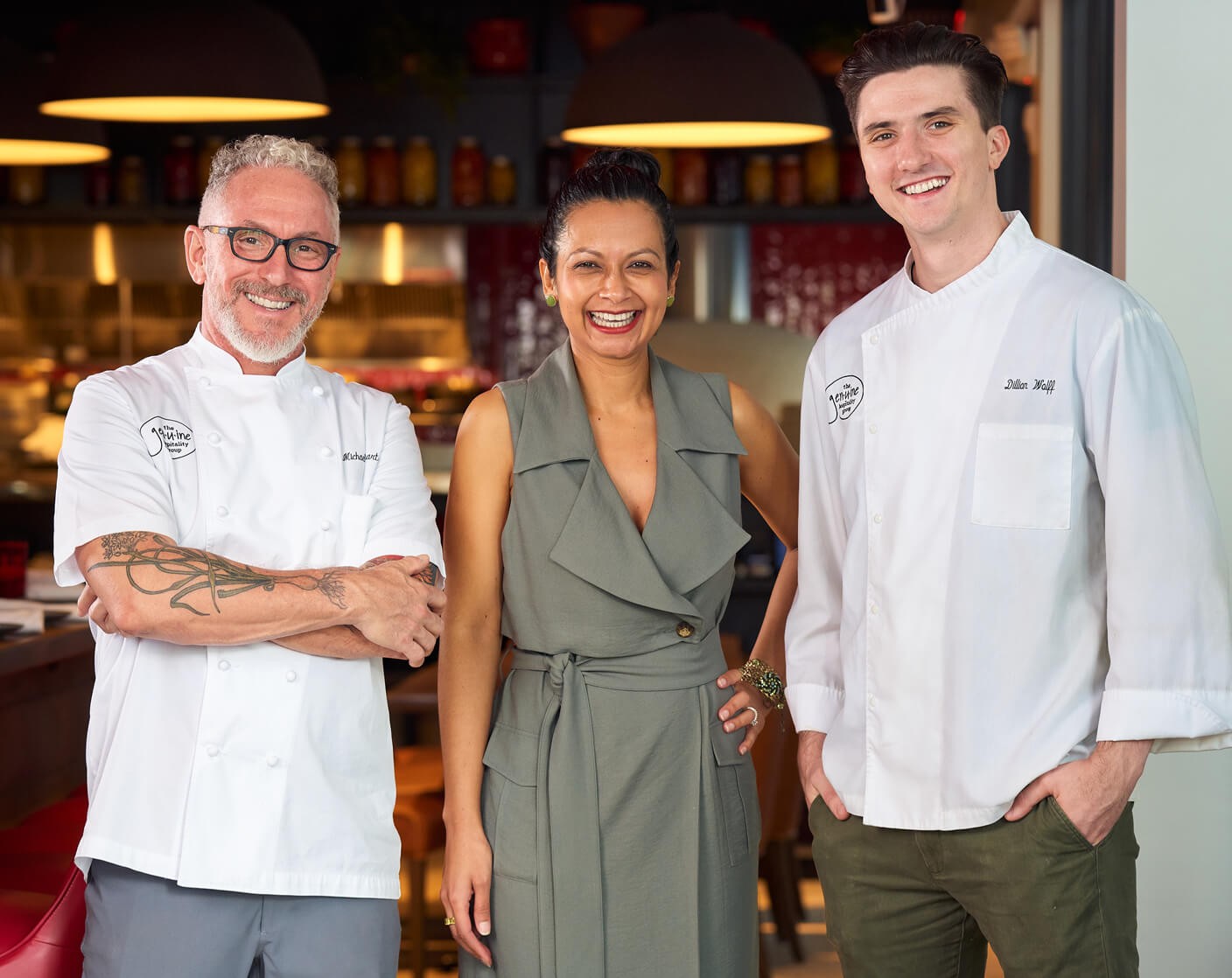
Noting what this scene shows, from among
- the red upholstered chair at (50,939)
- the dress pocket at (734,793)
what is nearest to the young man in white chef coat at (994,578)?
the dress pocket at (734,793)

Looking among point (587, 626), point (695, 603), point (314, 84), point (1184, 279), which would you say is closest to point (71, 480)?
point (587, 626)

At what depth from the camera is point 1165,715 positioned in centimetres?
164

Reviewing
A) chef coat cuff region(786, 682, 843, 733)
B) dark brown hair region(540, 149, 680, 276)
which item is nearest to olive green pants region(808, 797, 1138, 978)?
chef coat cuff region(786, 682, 843, 733)

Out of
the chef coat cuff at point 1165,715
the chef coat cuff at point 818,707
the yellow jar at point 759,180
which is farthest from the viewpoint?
the yellow jar at point 759,180

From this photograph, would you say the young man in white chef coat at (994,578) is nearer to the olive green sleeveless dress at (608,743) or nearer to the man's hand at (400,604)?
the olive green sleeveless dress at (608,743)

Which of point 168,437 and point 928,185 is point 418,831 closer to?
point 168,437

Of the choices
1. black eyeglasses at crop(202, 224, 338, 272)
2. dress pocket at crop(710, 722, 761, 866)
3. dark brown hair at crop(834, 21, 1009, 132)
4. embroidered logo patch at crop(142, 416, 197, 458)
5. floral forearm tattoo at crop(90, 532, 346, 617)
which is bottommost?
dress pocket at crop(710, 722, 761, 866)

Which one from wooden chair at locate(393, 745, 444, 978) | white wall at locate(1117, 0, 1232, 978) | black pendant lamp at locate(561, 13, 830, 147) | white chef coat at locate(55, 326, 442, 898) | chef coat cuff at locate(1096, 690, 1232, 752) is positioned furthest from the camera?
black pendant lamp at locate(561, 13, 830, 147)

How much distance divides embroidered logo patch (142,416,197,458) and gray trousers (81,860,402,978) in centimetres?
53

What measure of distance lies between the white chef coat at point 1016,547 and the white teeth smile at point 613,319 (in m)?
0.34

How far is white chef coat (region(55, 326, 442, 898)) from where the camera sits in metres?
1.76

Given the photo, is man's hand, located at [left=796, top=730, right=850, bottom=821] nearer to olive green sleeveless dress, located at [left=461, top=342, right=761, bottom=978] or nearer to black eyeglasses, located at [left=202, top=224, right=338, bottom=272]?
olive green sleeveless dress, located at [left=461, top=342, right=761, bottom=978]

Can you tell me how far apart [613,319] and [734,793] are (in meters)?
0.70

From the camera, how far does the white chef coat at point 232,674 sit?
5.77 feet
